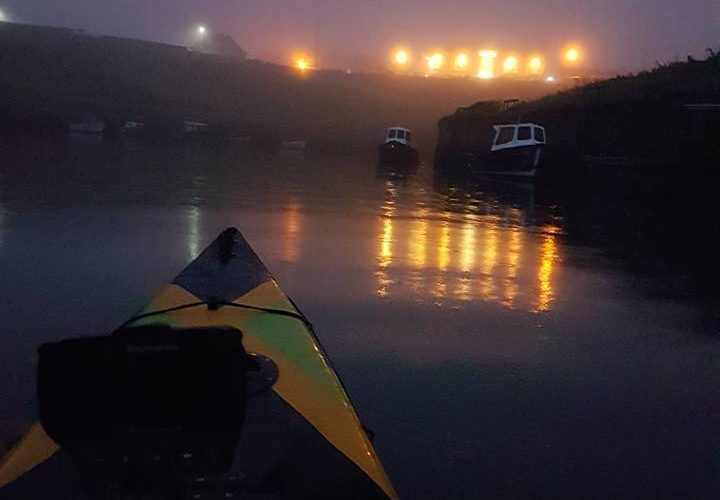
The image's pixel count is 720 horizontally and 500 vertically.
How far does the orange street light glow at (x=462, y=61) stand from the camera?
8886 centimetres

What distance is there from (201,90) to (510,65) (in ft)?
99.1

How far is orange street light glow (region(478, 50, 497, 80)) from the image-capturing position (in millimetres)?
87188

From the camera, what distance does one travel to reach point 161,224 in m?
15.5

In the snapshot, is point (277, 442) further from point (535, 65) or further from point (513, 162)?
point (535, 65)

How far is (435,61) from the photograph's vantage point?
9188 centimetres

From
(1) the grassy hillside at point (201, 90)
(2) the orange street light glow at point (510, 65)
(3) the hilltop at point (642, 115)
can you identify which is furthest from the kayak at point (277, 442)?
(2) the orange street light glow at point (510, 65)

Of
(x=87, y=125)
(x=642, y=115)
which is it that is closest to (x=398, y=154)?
(x=642, y=115)

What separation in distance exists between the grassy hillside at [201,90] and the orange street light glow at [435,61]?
12.1 ft

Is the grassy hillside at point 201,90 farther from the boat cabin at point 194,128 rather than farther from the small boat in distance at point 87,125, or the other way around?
the boat cabin at point 194,128

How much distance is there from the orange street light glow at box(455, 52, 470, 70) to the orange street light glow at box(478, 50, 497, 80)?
1563 millimetres

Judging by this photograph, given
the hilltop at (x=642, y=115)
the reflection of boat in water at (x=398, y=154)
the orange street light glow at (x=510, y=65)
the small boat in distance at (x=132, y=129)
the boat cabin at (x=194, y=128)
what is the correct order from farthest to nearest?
the orange street light glow at (x=510, y=65) → the boat cabin at (x=194, y=128) → the small boat in distance at (x=132, y=129) → the reflection of boat in water at (x=398, y=154) → the hilltop at (x=642, y=115)

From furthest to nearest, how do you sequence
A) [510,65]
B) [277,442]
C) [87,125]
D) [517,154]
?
[510,65] → [87,125] → [517,154] → [277,442]

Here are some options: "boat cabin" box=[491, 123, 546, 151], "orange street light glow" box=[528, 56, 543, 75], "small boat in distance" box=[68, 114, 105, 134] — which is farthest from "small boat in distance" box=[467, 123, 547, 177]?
"orange street light glow" box=[528, 56, 543, 75]

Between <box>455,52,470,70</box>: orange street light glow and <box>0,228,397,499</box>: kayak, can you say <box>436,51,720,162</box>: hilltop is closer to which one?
<box>0,228,397,499</box>: kayak
